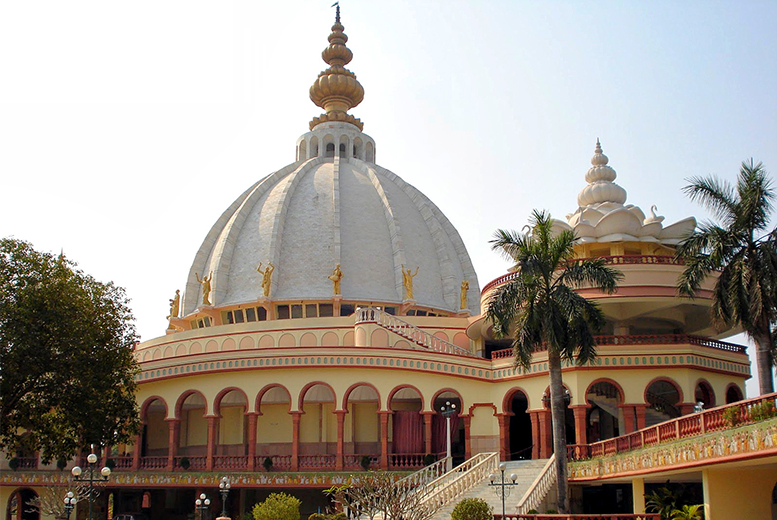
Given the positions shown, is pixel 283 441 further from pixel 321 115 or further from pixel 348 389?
pixel 321 115

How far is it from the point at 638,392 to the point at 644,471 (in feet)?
26.6

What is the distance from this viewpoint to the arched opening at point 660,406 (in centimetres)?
3325

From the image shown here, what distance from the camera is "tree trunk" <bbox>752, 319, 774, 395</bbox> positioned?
82.3 ft

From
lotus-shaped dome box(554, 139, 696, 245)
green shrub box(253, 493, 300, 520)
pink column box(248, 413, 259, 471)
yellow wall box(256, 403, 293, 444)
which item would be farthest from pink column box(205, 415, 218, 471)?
lotus-shaped dome box(554, 139, 696, 245)

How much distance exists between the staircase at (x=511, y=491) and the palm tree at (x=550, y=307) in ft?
6.13

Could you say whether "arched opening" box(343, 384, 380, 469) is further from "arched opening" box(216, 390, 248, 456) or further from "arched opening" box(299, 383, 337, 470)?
"arched opening" box(216, 390, 248, 456)

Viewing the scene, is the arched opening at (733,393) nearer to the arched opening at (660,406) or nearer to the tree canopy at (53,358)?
the arched opening at (660,406)

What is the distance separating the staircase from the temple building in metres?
2.34

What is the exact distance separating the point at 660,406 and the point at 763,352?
8535 millimetres

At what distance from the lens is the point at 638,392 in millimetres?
31531

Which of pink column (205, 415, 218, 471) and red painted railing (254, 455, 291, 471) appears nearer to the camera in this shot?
red painted railing (254, 455, 291, 471)

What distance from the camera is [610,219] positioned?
119 feet

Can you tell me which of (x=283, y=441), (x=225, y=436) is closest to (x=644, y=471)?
(x=283, y=441)

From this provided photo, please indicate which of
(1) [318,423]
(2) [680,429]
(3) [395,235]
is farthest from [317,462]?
(3) [395,235]
